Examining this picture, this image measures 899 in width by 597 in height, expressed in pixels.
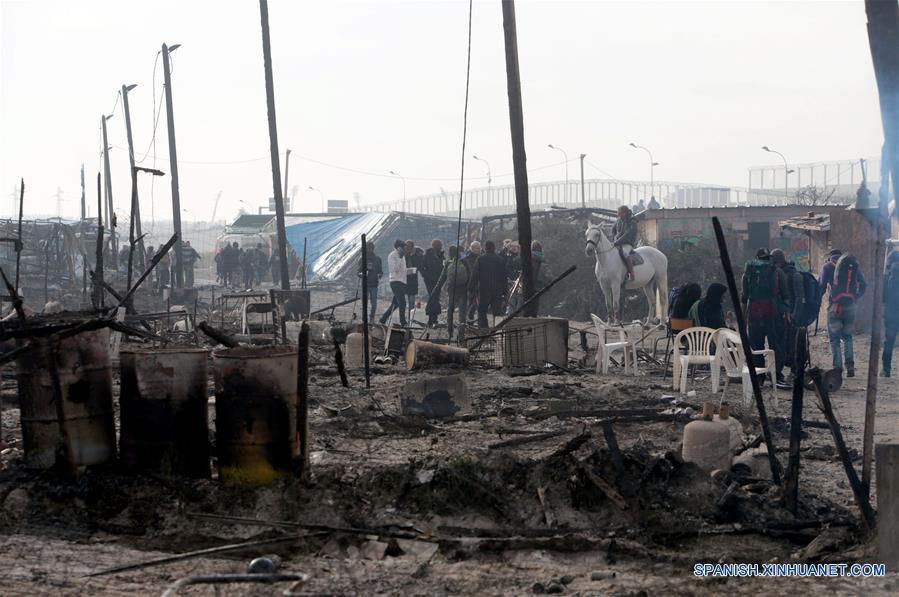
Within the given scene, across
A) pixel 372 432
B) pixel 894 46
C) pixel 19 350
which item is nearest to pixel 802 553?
pixel 894 46

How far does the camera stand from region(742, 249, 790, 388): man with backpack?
41.8 feet

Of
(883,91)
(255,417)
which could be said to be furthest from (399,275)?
(883,91)

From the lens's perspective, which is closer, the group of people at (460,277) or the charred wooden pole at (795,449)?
the charred wooden pole at (795,449)

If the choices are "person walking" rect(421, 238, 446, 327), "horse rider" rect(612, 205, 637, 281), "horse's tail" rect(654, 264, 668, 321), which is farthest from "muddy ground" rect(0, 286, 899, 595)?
"horse's tail" rect(654, 264, 668, 321)

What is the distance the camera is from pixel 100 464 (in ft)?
25.4

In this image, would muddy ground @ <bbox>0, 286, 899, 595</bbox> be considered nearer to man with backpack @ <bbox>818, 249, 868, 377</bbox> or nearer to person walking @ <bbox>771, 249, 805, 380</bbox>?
person walking @ <bbox>771, 249, 805, 380</bbox>

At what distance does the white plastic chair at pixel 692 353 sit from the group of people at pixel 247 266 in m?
28.2

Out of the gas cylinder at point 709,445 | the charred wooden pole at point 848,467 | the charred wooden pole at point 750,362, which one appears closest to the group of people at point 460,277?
the gas cylinder at point 709,445

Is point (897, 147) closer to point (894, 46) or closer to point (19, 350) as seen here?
point (894, 46)

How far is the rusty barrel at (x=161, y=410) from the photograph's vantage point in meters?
7.59

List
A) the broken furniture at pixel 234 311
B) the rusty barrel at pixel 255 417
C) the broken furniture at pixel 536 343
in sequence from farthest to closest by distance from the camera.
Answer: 1. the broken furniture at pixel 234 311
2. the broken furniture at pixel 536 343
3. the rusty barrel at pixel 255 417

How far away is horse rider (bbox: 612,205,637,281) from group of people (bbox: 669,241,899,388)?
793 centimetres

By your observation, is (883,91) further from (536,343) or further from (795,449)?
(536,343)

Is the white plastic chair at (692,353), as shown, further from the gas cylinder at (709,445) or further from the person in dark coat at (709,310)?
the gas cylinder at (709,445)
